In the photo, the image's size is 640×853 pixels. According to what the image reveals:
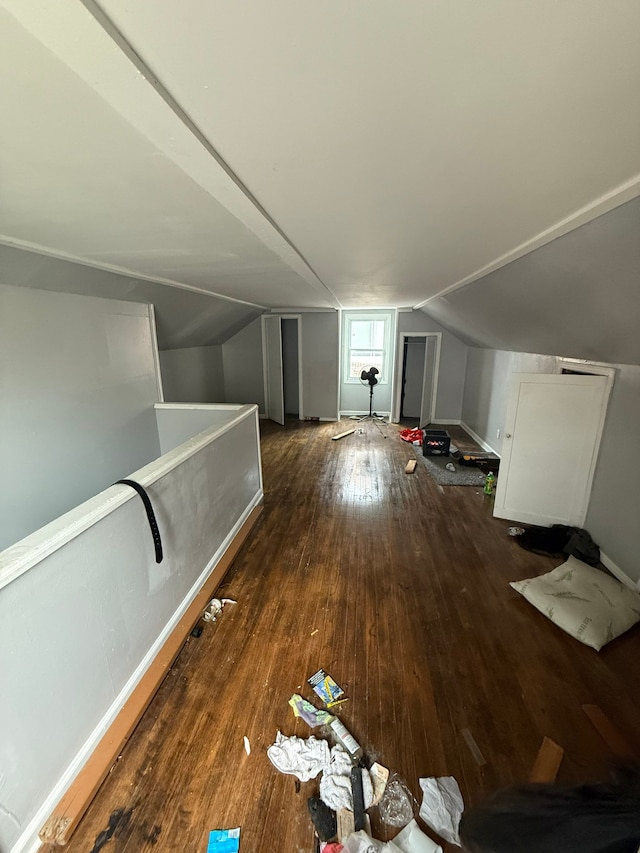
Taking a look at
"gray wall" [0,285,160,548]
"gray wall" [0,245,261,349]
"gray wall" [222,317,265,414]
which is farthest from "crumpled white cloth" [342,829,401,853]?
"gray wall" [222,317,265,414]

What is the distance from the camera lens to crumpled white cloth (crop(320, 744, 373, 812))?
132 cm

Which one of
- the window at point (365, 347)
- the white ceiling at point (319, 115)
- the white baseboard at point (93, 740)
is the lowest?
the white baseboard at point (93, 740)

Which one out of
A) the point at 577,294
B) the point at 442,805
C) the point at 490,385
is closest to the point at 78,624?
the point at 442,805

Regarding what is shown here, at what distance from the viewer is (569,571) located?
2398 millimetres

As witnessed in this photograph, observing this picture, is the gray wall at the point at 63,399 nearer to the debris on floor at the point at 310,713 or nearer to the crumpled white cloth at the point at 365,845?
the debris on floor at the point at 310,713

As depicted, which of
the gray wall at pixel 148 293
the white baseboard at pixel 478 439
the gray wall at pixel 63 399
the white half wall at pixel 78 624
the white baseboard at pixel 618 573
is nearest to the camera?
the white half wall at pixel 78 624

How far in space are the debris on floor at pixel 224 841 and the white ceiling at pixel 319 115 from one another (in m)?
2.27

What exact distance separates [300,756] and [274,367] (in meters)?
5.90

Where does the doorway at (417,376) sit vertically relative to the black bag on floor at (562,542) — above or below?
above

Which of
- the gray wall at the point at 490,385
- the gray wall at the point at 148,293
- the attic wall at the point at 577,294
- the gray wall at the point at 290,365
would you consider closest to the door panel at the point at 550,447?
the attic wall at the point at 577,294

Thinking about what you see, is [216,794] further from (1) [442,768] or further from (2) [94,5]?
(2) [94,5]

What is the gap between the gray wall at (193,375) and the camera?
4.84 meters

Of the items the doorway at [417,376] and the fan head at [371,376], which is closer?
the doorway at [417,376]

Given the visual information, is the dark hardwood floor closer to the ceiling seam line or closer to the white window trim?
the ceiling seam line
